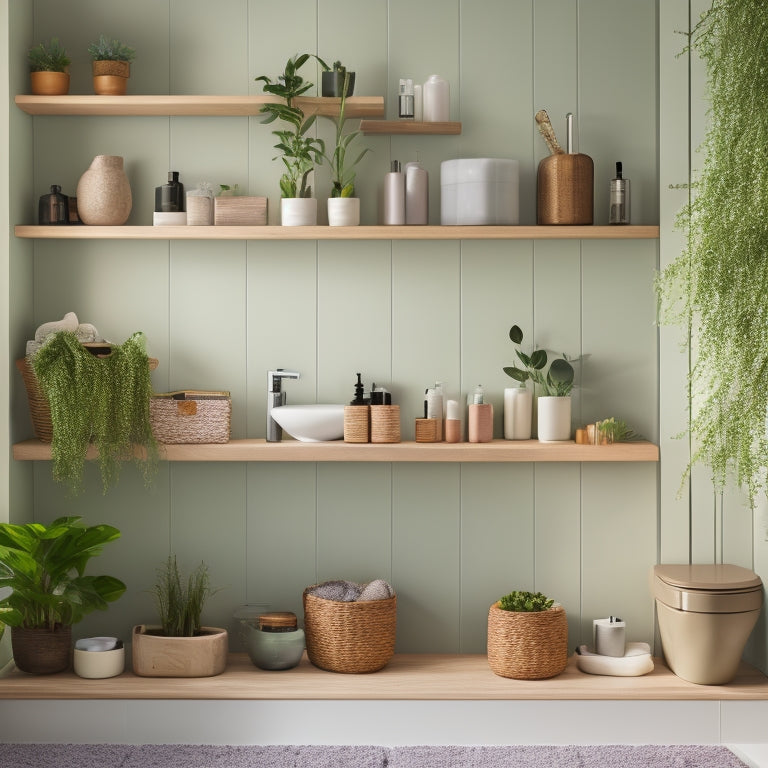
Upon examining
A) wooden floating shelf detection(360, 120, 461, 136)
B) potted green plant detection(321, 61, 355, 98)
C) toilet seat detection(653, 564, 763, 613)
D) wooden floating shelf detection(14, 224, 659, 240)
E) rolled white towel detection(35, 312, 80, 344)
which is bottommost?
toilet seat detection(653, 564, 763, 613)

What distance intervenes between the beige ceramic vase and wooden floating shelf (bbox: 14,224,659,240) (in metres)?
0.06

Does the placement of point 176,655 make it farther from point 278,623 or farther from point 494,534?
point 494,534

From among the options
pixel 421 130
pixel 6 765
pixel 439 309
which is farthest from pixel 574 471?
pixel 6 765

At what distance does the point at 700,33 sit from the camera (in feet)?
10.6

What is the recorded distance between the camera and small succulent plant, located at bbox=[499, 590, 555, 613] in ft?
A: 10.3

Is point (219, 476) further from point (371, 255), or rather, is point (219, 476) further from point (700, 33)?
point (700, 33)

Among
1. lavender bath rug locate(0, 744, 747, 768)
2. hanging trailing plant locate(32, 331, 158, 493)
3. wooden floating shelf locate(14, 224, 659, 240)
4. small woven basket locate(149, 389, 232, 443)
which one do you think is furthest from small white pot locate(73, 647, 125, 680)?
wooden floating shelf locate(14, 224, 659, 240)

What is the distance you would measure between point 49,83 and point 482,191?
1456mm

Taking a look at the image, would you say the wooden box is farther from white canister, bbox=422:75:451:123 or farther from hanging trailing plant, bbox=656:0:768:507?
hanging trailing plant, bbox=656:0:768:507

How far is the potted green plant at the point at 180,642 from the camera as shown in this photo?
10.3 ft

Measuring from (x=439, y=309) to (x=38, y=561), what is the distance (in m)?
1.52

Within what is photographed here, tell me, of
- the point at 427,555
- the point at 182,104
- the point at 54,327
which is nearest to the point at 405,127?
the point at 182,104

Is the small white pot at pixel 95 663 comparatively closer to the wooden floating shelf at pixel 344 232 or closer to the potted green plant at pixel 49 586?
the potted green plant at pixel 49 586

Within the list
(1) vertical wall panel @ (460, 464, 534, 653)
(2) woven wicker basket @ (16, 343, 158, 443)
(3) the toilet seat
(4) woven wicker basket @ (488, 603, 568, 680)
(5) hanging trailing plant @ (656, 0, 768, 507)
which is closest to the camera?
(5) hanging trailing plant @ (656, 0, 768, 507)
